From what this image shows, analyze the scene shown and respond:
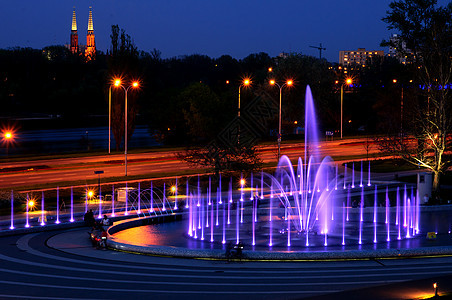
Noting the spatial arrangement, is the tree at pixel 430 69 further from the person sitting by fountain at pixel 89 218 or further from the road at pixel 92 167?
the person sitting by fountain at pixel 89 218

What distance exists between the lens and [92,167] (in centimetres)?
4612

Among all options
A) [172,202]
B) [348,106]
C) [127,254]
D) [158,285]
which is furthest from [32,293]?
[348,106]

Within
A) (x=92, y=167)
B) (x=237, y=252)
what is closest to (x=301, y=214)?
(x=237, y=252)

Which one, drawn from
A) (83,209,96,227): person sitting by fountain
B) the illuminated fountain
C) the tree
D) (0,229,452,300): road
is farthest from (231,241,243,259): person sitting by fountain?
the tree

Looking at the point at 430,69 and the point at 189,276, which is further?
the point at 430,69

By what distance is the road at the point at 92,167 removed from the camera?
41.4 m

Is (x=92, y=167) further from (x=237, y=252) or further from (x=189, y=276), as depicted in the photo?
(x=189, y=276)

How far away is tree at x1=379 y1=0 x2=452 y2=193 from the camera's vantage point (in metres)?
36.5

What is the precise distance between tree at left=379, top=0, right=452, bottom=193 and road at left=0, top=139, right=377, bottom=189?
15753 mm

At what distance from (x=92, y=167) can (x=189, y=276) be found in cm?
2956

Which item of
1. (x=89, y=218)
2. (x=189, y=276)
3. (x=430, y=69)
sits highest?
(x=430, y=69)

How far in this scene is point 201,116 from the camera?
65625mm

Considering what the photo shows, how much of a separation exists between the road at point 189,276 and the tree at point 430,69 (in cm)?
1771

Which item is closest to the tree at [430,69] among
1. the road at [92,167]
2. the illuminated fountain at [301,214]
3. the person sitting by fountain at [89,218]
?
the illuminated fountain at [301,214]
